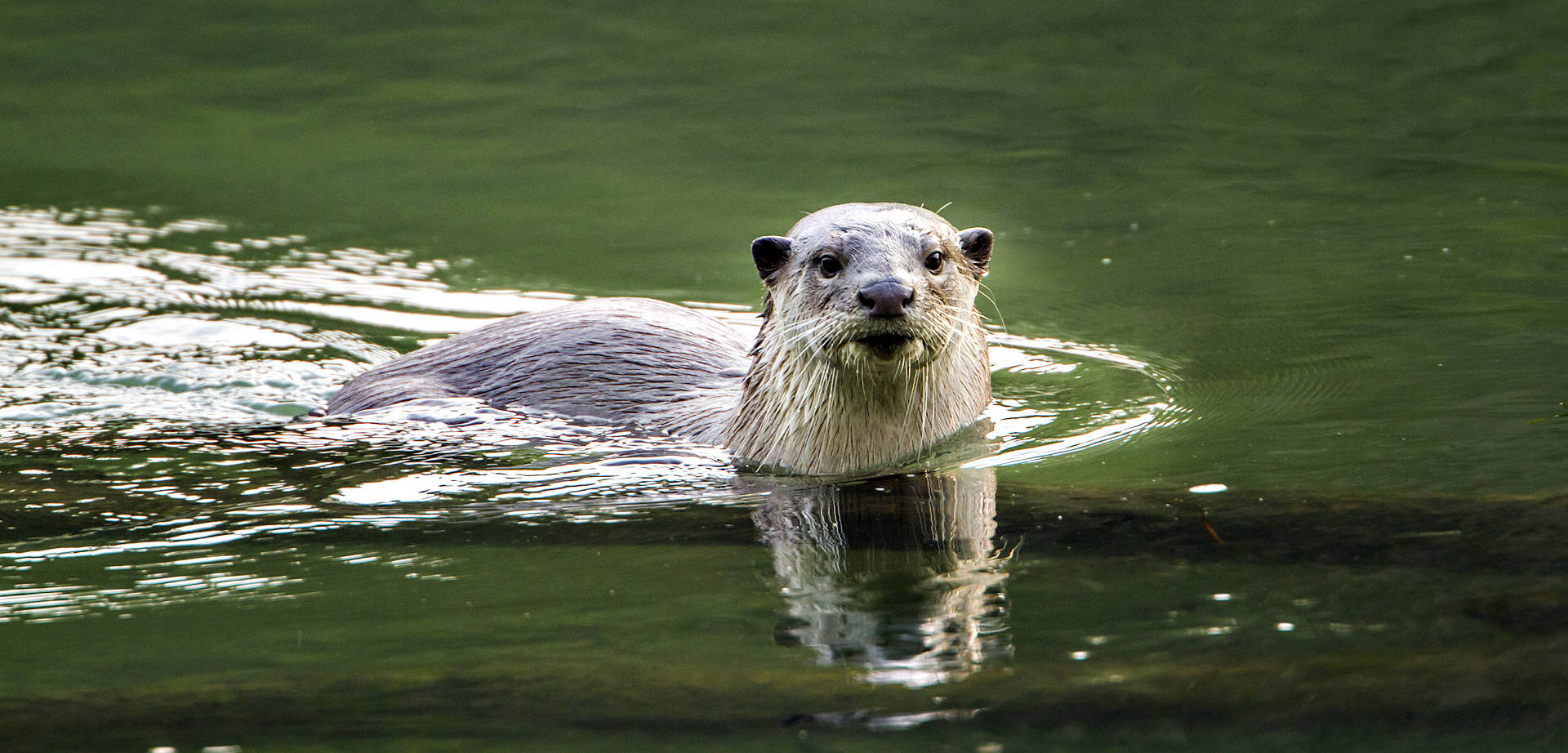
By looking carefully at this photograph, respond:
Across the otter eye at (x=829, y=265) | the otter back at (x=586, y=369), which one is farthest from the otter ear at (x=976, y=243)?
the otter back at (x=586, y=369)

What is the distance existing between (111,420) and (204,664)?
2.60 m

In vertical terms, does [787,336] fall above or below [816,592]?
above

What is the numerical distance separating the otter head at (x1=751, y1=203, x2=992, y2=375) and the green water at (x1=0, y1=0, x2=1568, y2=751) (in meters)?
0.38

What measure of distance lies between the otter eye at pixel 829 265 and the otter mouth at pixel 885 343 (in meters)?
0.22

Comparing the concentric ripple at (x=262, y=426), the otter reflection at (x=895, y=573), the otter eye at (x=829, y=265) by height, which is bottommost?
the otter reflection at (x=895, y=573)

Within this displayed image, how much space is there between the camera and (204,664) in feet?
8.89

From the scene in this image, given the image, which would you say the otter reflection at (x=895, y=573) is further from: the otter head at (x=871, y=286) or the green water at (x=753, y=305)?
the otter head at (x=871, y=286)

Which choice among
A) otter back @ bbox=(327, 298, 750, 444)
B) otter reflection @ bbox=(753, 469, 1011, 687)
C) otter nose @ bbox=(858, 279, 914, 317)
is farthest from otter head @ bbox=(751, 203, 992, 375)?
otter back @ bbox=(327, 298, 750, 444)

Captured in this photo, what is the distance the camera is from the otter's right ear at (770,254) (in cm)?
420

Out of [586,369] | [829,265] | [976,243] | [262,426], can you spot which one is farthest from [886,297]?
[262,426]

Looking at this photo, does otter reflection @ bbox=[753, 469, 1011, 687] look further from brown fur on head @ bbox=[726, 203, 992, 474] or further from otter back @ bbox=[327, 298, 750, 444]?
otter back @ bbox=[327, 298, 750, 444]

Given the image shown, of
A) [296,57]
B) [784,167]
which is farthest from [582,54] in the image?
[784,167]

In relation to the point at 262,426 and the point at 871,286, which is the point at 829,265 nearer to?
the point at 871,286

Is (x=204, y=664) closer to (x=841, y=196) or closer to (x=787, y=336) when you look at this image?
(x=787, y=336)
